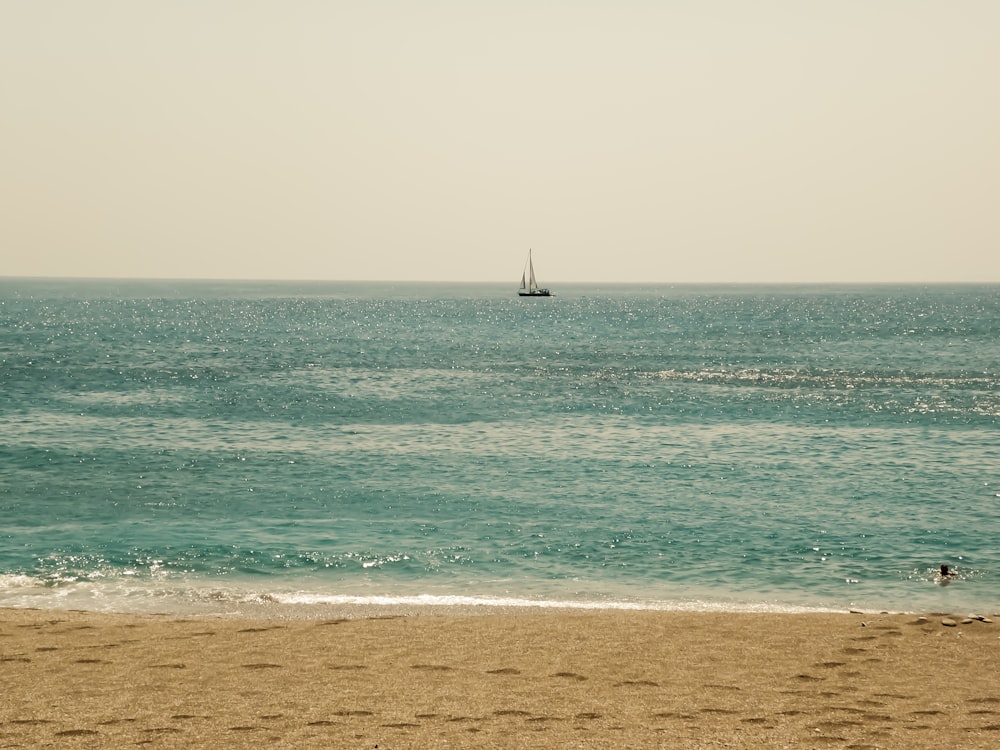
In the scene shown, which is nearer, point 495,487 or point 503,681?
point 503,681

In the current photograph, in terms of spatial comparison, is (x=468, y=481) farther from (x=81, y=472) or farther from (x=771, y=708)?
(x=771, y=708)

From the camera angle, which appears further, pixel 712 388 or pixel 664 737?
pixel 712 388

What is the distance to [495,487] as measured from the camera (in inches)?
1325

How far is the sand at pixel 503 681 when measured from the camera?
12031 millimetres

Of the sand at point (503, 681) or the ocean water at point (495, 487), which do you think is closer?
the sand at point (503, 681)

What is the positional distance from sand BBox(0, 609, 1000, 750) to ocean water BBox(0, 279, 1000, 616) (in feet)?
9.85

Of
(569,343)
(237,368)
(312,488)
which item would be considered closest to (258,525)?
(312,488)

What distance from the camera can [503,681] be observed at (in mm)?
14539

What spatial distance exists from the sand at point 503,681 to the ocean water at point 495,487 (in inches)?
118

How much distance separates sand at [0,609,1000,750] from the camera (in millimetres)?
12031

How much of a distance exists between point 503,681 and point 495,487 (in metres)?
19.1

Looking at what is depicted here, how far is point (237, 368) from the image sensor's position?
2990 inches

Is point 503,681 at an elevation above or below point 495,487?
above

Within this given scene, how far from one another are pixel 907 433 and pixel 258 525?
32.1 metres
